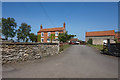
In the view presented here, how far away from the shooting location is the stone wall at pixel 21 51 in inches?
252

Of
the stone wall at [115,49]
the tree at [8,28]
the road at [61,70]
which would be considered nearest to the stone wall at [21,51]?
the road at [61,70]

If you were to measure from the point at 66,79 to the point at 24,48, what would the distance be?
4.89 metres

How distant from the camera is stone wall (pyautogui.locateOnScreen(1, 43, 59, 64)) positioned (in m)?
6.40

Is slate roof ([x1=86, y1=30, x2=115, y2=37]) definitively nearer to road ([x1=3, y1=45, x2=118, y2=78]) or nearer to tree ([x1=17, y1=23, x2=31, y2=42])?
tree ([x1=17, y1=23, x2=31, y2=42])

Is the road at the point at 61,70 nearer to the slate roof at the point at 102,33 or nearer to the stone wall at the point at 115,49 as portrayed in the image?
the stone wall at the point at 115,49

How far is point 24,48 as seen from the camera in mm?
7188

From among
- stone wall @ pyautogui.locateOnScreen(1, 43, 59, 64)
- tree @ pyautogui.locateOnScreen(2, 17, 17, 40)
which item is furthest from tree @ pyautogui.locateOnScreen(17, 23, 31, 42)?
stone wall @ pyautogui.locateOnScreen(1, 43, 59, 64)

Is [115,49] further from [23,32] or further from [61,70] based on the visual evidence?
[23,32]

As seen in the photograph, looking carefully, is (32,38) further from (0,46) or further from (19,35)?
(0,46)

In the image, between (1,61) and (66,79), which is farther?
(1,61)

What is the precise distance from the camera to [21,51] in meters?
7.02

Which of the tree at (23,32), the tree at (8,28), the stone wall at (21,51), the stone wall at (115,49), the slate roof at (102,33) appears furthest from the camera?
the slate roof at (102,33)

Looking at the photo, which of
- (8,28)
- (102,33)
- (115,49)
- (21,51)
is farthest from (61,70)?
(102,33)

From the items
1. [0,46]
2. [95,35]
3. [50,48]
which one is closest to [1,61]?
[0,46]
